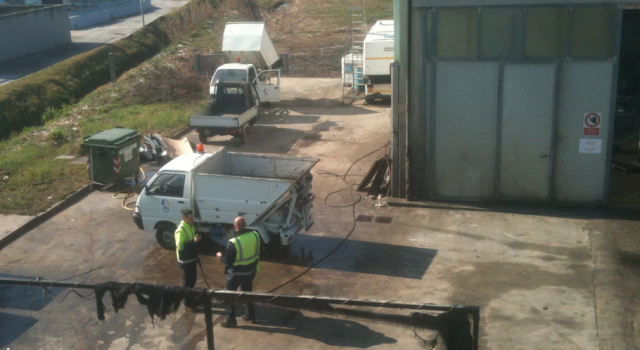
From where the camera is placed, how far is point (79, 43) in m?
37.3

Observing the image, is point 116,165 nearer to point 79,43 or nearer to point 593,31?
point 593,31

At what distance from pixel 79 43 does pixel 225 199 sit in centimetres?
3039

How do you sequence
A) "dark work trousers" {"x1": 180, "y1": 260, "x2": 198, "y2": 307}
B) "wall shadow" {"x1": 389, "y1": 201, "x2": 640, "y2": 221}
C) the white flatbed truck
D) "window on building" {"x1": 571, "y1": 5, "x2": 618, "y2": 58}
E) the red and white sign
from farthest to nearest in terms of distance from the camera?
the white flatbed truck → the red and white sign → "wall shadow" {"x1": 389, "y1": 201, "x2": 640, "y2": 221} → "window on building" {"x1": 571, "y1": 5, "x2": 618, "y2": 58} → "dark work trousers" {"x1": 180, "y1": 260, "x2": 198, "y2": 307}

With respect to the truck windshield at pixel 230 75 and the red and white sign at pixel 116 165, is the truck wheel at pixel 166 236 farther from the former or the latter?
the truck windshield at pixel 230 75

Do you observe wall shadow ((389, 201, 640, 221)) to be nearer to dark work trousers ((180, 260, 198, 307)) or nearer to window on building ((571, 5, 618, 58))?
window on building ((571, 5, 618, 58))

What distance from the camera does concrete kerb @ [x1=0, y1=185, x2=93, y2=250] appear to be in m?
12.8

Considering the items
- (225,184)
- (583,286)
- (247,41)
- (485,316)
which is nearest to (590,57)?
(583,286)

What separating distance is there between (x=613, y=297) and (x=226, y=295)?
6.49 metres

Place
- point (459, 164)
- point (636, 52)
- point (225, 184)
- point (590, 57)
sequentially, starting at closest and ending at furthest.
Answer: point (225, 184) < point (590, 57) < point (459, 164) < point (636, 52)

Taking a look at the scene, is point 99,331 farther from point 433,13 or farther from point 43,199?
point 433,13

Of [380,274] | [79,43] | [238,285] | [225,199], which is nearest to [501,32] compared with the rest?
[380,274]

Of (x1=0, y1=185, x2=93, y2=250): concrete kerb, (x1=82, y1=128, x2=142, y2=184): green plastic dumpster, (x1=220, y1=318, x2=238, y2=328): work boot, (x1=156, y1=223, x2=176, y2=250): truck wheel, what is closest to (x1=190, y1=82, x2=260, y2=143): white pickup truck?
(x1=82, y1=128, x2=142, y2=184): green plastic dumpster

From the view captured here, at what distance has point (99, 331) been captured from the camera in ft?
30.2

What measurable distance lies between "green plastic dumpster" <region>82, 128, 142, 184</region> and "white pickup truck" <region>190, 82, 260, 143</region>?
3880 mm
